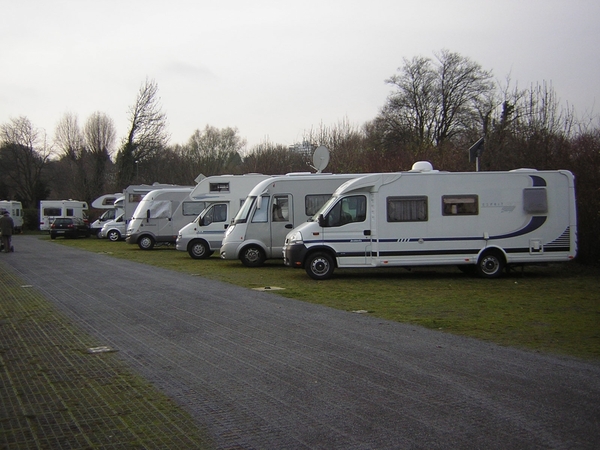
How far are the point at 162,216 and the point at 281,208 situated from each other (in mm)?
11411

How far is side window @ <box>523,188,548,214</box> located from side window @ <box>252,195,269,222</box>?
7.70 metres

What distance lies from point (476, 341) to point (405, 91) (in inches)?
1541

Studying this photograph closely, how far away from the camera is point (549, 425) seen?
5.12 metres

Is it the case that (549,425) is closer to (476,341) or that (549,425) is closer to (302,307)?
(476,341)

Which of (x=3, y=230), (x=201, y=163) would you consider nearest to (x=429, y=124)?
(x=201, y=163)

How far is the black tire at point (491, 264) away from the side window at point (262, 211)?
681 centimetres

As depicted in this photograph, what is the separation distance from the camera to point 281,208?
2011 cm

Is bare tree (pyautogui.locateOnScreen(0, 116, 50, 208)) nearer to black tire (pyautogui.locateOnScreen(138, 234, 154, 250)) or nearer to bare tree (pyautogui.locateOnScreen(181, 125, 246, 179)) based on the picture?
bare tree (pyautogui.locateOnScreen(181, 125, 246, 179))

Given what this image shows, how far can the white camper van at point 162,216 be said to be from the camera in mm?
29484

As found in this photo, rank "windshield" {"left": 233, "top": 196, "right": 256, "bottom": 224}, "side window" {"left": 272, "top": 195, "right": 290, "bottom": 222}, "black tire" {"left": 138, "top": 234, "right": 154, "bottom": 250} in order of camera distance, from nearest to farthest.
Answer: "side window" {"left": 272, "top": 195, "right": 290, "bottom": 222}, "windshield" {"left": 233, "top": 196, "right": 256, "bottom": 224}, "black tire" {"left": 138, "top": 234, "right": 154, "bottom": 250}

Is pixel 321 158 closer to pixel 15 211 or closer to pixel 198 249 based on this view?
pixel 198 249

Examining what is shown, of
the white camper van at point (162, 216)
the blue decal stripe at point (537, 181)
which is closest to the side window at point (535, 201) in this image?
the blue decal stripe at point (537, 181)

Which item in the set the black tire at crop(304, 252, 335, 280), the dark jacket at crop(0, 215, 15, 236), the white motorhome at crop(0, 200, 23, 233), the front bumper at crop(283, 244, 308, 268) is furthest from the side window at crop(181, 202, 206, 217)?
the white motorhome at crop(0, 200, 23, 233)

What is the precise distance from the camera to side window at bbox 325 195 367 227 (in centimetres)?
1666
